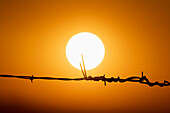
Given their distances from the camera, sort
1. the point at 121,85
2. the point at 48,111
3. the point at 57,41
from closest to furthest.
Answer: the point at 57,41, the point at 121,85, the point at 48,111

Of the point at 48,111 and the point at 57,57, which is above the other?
the point at 57,57

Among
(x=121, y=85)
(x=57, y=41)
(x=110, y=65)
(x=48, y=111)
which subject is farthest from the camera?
(x=48, y=111)

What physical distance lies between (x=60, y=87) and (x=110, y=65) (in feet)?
2.42

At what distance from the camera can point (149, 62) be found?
A: 2887 mm

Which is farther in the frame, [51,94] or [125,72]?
[51,94]

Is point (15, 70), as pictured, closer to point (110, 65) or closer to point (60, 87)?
point (60, 87)

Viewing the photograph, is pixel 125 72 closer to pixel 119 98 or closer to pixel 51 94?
pixel 119 98

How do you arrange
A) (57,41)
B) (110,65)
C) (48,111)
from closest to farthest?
(57,41), (110,65), (48,111)

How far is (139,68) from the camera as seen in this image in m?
2.93

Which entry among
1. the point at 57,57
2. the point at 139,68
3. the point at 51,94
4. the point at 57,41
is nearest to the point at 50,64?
the point at 57,57

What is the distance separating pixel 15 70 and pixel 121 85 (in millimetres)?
1281

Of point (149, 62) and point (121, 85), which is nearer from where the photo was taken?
point (149, 62)

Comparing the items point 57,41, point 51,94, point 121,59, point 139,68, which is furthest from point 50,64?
point 139,68

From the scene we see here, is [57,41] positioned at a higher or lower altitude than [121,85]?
higher
